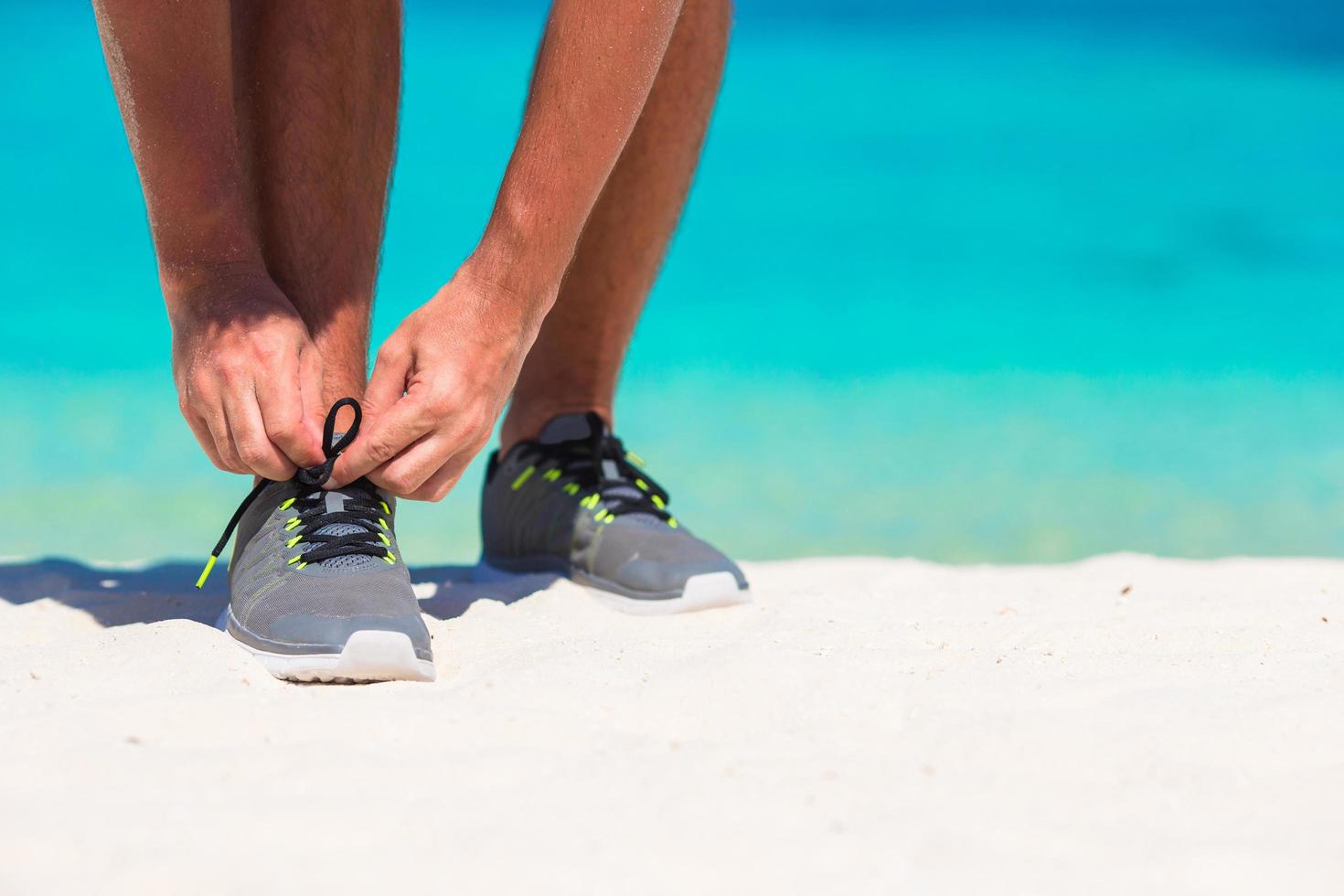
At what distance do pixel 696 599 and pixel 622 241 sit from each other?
47cm

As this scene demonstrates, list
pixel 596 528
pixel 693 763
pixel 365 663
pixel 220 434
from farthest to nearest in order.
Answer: pixel 596 528 < pixel 220 434 < pixel 365 663 < pixel 693 763

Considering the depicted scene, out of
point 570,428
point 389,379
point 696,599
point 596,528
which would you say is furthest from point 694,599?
point 389,379

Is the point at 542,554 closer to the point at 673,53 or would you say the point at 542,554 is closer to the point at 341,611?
the point at 341,611

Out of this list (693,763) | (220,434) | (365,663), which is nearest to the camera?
(693,763)

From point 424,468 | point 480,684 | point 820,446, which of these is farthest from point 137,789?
point 820,446

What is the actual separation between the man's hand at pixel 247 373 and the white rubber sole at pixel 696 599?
38 centimetres

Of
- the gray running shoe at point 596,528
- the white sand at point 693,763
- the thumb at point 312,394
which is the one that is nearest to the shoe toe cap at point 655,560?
the gray running shoe at point 596,528

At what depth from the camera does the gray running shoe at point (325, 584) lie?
96 cm

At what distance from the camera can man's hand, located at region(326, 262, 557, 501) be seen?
1.04 meters

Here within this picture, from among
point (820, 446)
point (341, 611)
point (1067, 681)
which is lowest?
point (1067, 681)

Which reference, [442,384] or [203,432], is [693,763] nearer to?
[442,384]

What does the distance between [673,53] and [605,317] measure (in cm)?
33

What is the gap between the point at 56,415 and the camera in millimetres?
3736

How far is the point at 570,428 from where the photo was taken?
148cm
